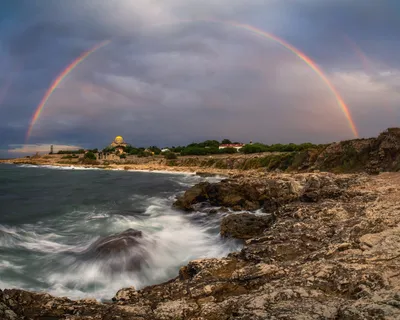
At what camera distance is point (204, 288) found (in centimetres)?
739

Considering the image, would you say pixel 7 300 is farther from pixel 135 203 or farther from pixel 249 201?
pixel 135 203

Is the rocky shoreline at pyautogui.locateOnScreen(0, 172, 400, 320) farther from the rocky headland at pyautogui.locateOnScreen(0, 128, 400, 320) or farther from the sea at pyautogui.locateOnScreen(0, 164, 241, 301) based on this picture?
the sea at pyautogui.locateOnScreen(0, 164, 241, 301)

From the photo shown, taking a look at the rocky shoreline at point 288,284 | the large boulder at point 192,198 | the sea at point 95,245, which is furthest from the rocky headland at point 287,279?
the large boulder at point 192,198

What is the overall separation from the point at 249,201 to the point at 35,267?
15.3 meters

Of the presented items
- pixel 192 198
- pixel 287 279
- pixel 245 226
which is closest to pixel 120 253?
pixel 245 226

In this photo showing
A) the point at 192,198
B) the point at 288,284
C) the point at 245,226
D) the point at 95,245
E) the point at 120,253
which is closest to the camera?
the point at 288,284

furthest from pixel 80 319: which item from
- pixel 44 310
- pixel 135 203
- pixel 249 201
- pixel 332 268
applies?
pixel 135 203

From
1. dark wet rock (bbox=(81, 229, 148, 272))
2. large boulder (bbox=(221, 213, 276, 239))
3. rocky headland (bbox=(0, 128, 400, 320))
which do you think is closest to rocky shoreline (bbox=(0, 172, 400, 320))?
rocky headland (bbox=(0, 128, 400, 320))

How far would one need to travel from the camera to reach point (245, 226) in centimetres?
1558

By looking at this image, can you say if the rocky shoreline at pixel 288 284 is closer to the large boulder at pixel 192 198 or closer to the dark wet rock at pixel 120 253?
the dark wet rock at pixel 120 253

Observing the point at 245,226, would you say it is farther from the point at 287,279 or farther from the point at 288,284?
the point at 288,284

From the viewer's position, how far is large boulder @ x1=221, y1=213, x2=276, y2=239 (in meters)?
15.2

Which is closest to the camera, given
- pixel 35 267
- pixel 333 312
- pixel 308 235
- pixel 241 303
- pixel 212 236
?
pixel 333 312

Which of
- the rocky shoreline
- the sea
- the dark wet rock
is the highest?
the rocky shoreline
